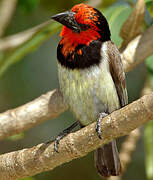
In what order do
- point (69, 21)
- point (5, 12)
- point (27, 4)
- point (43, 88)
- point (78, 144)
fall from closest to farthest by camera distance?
point (78, 144)
point (69, 21)
point (27, 4)
point (5, 12)
point (43, 88)

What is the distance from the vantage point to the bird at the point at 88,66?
330cm

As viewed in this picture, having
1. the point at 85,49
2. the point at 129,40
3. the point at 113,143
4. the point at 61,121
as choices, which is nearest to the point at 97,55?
the point at 85,49

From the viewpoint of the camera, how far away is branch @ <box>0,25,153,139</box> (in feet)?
11.2

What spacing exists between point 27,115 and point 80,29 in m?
0.76

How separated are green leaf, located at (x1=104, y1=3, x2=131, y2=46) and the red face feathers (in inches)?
9.6

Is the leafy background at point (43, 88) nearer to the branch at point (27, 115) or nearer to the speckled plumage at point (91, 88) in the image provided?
the branch at point (27, 115)

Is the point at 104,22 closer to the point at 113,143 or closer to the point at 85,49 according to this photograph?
the point at 85,49

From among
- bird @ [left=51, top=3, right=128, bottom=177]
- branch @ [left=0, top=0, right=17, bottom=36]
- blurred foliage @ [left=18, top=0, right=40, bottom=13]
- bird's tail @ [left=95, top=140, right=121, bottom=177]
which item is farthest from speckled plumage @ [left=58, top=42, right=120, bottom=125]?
branch @ [left=0, top=0, right=17, bottom=36]

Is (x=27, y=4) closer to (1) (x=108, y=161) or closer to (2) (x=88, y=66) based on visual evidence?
(2) (x=88, y=66)

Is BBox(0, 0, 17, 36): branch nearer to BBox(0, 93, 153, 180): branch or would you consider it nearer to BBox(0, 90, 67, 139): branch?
BBox(0, 90, 67, 139): branch

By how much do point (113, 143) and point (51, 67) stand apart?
298 cm

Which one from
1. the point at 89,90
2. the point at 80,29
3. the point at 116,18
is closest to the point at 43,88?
the point at 116,18

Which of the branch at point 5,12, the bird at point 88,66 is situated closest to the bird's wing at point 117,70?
the bird at point 88,66

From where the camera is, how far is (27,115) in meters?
3.44
